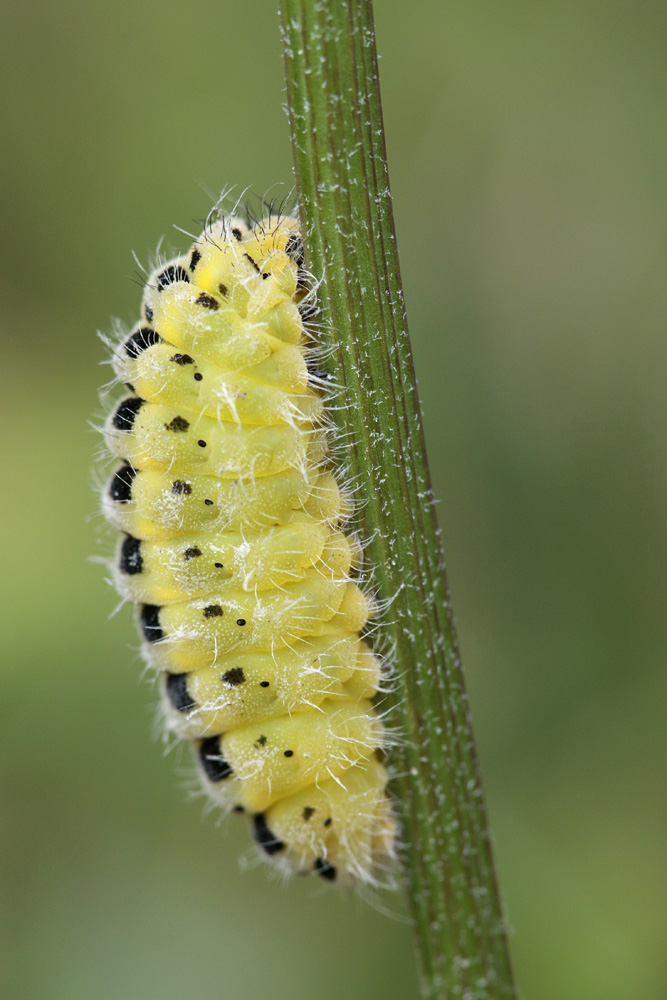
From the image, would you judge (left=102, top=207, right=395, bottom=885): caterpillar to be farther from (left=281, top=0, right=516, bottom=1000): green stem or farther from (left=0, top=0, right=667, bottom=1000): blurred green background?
(left=0, top=0, right=667, bottom=1000): blurred green background

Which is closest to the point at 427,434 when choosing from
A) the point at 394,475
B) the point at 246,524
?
the point at 246,524

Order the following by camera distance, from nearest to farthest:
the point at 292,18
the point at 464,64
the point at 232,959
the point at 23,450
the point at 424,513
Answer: the point at 292,18
the point at 424,513
the point at 232,959
the point at 23,450
the point at 464,64

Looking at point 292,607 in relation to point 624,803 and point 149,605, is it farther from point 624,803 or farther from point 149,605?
point 624,803

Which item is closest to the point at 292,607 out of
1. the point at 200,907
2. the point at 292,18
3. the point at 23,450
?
the point at 292,18

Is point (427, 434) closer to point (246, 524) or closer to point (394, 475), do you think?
point (246, 524)

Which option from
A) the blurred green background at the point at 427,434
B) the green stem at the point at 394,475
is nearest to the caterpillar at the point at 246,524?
the green stem at the point at 394,475

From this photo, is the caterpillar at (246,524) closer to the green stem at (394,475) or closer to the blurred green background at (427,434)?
the green stem at (394,475)

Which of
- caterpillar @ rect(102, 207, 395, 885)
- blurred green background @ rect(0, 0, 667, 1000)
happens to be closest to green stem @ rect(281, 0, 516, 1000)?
caterpillar @ rect(102, 207, 395, 885)
